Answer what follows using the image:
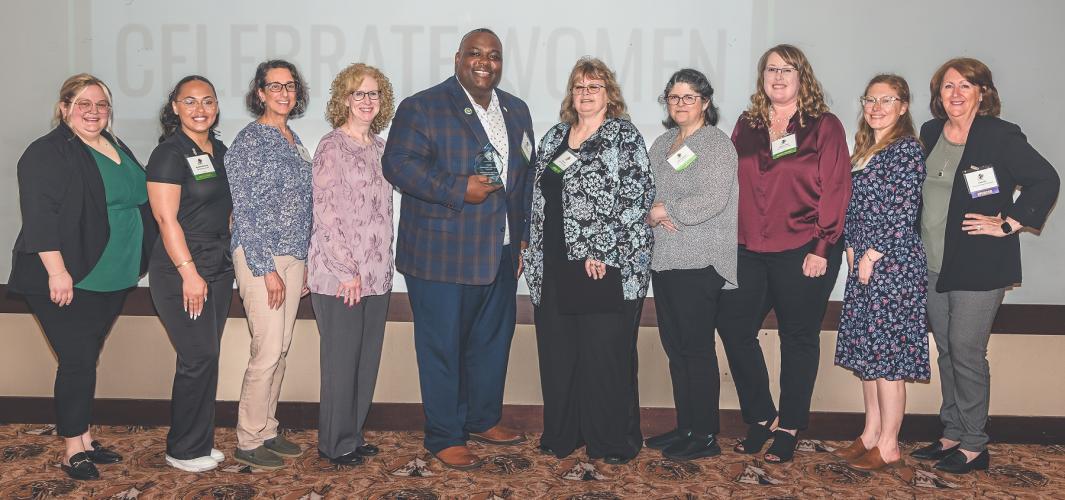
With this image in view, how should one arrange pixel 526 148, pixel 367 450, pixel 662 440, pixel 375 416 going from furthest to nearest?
pixel 375 416, pixel 662 440, pixel 367 450, pixel 526 148

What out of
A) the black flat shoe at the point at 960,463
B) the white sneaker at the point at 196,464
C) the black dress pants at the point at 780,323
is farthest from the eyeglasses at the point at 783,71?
the white sneaker at the point at 196,464

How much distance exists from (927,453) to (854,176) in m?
1.32

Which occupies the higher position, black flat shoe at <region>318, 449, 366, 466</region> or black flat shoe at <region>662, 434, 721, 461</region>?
black flat shoe at <region>662, 434, 721, 461</region>

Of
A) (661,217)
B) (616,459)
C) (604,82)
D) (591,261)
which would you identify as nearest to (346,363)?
(591,261)

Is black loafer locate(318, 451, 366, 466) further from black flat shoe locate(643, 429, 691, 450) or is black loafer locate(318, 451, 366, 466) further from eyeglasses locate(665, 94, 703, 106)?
eyeglasses locate(665, 94, 703, 106)

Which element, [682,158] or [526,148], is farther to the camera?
[526,148]

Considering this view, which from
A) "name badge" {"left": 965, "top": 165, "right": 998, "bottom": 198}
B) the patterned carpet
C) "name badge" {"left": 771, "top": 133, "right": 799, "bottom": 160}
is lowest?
the patterned carpet

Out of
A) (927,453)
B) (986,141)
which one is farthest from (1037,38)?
(927,453)

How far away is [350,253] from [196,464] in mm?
1102

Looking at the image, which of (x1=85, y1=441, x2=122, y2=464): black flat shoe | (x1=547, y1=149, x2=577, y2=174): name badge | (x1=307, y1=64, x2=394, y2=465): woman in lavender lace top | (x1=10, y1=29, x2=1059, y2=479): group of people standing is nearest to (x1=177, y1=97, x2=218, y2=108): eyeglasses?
(x1=10, y1=29, x2=1059, y2=479): group of people standing

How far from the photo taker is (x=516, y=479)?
3238 mm

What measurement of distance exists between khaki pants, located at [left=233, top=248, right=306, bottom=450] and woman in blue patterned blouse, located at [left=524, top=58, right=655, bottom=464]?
1.00 m

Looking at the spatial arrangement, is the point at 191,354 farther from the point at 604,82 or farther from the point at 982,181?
the point at 982,181

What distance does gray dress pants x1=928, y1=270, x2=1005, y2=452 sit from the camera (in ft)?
10.8
